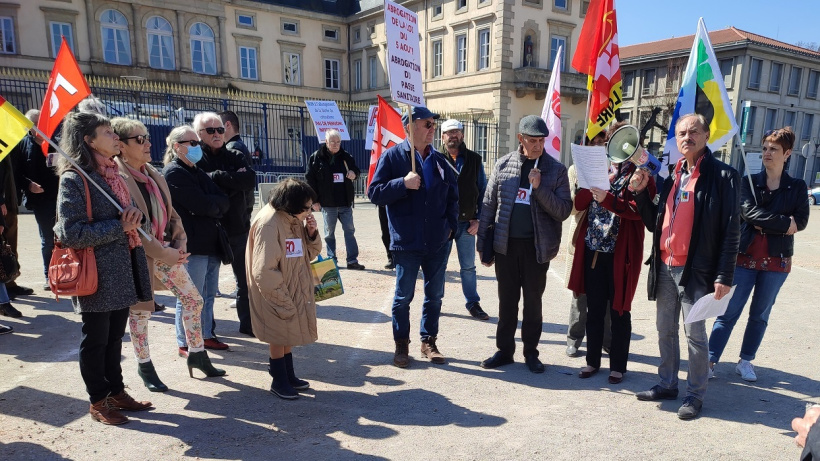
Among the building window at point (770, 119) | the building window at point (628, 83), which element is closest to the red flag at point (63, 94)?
the building window at point (628, 83)

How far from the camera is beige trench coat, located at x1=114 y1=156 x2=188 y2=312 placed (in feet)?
11.5

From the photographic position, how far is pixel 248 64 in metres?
34.7

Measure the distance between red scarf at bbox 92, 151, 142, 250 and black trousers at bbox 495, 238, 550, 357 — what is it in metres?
2.80

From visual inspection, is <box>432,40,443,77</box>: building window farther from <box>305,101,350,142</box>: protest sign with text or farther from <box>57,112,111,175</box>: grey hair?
<box>57,112,111,175</box>: grey hair

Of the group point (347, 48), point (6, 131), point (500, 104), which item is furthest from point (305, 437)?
point (347, 48)

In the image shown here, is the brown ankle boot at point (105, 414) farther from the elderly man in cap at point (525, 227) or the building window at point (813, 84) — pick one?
the building window at point (813, 84)

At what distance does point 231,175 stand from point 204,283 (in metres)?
0.98

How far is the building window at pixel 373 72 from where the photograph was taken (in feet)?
120

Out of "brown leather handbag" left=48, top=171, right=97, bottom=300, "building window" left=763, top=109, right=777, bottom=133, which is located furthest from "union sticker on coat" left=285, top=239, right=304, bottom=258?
"building window" left=763, top=109, right=777, bottom=133

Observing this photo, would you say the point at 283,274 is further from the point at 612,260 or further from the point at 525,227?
the point at 612,260

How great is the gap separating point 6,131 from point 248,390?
237 cm

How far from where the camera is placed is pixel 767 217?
4.07 m

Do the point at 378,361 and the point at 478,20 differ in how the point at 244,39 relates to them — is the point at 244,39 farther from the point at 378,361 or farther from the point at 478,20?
the point at 378,361

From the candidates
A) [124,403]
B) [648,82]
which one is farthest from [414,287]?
[648,82]
